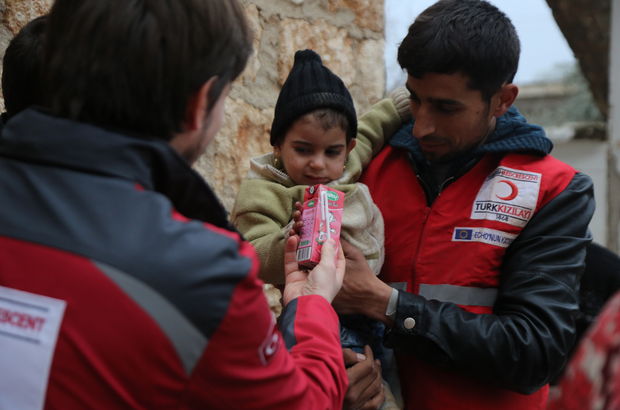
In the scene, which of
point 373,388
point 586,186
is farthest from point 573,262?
point 373,388

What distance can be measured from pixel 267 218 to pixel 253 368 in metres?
0.95

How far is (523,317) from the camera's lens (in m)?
1.98

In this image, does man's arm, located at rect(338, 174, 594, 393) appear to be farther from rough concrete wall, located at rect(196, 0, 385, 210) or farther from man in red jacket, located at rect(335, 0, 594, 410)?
rough concrete wall, located at rect(196, 0, 385, 210)

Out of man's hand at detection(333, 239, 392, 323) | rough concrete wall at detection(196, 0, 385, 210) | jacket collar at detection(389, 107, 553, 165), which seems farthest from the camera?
rough concrete wall at detection(196, 0, 385, 210)

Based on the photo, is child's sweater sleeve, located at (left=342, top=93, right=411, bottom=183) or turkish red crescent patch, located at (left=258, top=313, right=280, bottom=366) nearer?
turkish red crescent patch, located at (left=258, top=313, right=280, bottom=366)

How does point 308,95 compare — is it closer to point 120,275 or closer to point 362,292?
point 362,292

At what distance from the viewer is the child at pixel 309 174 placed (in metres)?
2.18

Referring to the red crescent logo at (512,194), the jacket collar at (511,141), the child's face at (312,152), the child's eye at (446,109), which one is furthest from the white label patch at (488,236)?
the child's face at (312,152)

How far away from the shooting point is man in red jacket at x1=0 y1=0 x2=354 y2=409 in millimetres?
1188

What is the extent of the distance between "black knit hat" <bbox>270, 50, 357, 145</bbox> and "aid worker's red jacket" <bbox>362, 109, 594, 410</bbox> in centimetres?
35

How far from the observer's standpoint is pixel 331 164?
2.32 m

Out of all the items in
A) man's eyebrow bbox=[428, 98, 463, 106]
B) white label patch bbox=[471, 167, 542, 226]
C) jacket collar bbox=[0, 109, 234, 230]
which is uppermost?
man's eyebrow bbox=[428, 98, 463, 106]

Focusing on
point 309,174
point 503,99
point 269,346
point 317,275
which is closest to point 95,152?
point 269,346

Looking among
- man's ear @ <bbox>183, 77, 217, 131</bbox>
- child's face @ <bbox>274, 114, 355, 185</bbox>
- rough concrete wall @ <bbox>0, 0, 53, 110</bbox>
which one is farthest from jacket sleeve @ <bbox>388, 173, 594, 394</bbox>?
rough concrete wall @ <bbox>0, 0, 53, 110</bbox>
